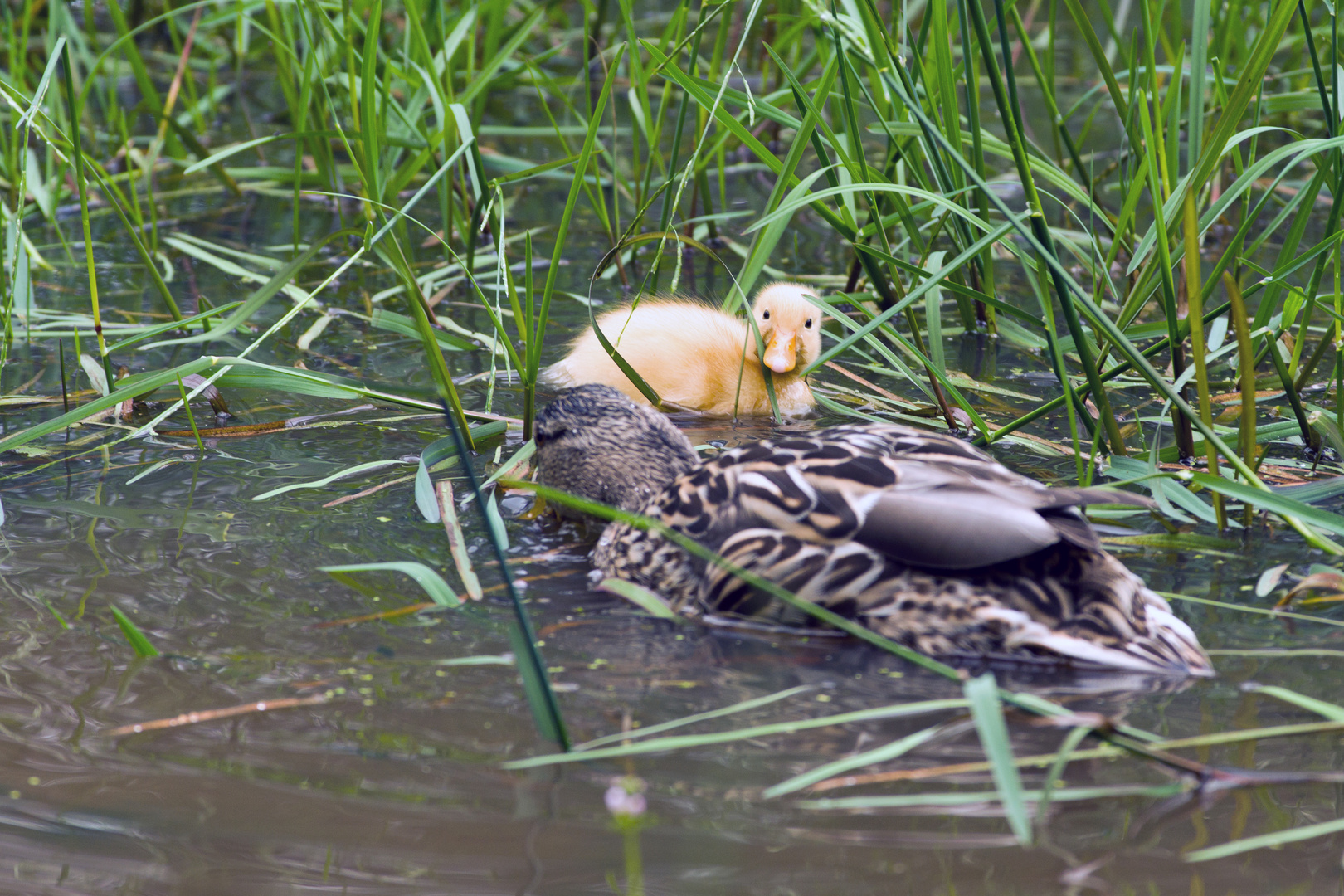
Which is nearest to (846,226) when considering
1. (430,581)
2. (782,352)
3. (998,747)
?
(782,352)

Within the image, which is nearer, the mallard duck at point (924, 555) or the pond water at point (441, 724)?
the pond water at point (441, 724)

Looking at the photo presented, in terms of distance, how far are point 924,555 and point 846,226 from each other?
1.25 m

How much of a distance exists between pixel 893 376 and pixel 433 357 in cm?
154

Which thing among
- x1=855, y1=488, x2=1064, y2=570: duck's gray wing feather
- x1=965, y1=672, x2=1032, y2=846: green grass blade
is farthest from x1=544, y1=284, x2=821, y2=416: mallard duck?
x1=965, y1=672, x2=1032, y2=846: green grass blade

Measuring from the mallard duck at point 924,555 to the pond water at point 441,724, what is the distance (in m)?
0.09

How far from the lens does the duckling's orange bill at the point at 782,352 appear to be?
3.44 metres

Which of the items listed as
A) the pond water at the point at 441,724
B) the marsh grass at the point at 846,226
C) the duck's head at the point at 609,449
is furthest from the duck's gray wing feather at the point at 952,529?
the duck's head at the point at 609,449

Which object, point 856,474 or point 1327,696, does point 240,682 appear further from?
point 1327,696

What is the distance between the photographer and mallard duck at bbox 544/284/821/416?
3613 millimetres

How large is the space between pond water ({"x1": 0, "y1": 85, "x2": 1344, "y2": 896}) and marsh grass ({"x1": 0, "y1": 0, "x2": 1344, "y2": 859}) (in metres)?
0.10

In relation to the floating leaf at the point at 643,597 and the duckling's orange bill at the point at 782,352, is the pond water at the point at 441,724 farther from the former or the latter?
the duckling's orange bill at the point at 782,352

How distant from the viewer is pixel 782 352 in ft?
11.4

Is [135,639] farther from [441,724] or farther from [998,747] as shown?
[998,747]

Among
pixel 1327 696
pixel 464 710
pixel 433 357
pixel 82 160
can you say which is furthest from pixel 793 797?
pixel 82 160
